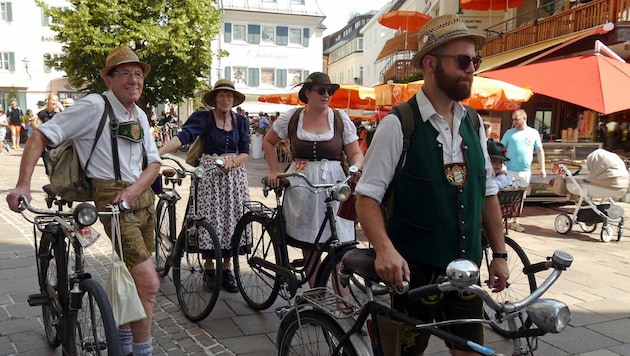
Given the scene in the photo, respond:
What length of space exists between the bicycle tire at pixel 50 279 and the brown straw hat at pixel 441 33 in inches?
90.2

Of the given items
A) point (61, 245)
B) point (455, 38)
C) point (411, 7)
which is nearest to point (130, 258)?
point (61, 245)

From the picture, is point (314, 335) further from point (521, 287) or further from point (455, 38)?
point (521, 287)

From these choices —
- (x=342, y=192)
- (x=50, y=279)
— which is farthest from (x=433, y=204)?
(x=50, y=279)

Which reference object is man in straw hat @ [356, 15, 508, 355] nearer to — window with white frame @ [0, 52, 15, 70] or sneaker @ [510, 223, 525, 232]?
sneaker @ [510, 223, 525, 232]

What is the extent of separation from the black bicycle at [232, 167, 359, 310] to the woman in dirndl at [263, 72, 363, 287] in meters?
0.08

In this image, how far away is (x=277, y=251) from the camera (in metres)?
4.17

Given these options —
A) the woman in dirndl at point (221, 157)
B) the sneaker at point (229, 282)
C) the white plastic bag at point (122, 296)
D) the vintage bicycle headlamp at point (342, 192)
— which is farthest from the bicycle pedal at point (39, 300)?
the vintage bicycle headlamp at point (342, 192)

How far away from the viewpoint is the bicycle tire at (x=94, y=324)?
263cm

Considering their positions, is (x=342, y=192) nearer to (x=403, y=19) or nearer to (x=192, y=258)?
(x=192, y=258)

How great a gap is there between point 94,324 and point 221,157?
7.02ft

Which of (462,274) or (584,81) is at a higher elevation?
(584,81)

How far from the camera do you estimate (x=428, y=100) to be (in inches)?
88.7

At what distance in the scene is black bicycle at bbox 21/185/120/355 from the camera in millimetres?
2645

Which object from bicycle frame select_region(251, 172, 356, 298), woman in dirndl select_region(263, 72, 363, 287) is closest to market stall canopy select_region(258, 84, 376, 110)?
woman in dirndl select_region(263, 72, 363, 287)
